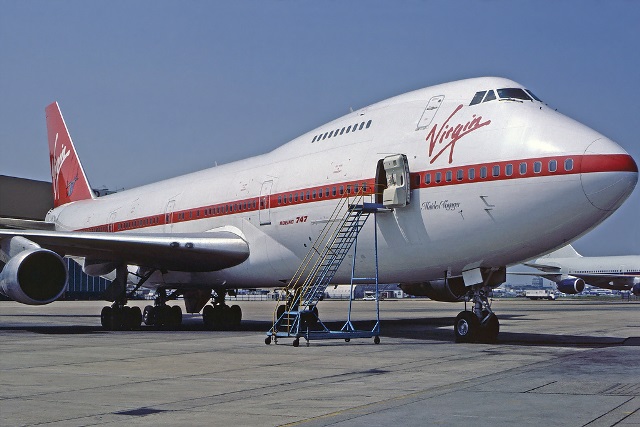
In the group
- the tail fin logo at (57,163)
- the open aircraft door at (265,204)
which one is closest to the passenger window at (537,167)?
the open aircraft door at (265,204)

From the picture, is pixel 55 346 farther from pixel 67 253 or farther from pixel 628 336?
pixel 628 336

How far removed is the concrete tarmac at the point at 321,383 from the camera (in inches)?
294

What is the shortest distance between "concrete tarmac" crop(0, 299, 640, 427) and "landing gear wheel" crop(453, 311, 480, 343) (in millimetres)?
516

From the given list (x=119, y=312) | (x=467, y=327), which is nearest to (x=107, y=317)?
(x=119, y=312)

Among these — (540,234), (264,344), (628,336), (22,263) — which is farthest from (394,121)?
(22,263)

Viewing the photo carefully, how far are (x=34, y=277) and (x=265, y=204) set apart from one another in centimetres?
651

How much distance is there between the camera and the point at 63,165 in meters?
35.7

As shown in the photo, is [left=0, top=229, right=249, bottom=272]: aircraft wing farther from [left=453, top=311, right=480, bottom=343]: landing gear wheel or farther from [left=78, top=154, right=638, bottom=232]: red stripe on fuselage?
[left=453, top=311, right=480, bottom=343]: landing gear wheel

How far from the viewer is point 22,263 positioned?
66.5 feet

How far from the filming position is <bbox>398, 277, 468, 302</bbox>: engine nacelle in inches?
725

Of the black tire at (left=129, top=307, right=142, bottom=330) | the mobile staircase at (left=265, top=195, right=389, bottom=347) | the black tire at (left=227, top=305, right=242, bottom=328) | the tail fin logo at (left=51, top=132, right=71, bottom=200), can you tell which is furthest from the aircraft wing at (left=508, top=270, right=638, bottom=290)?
the mobile staircase at (left=265, top=195, right=389, bottom=347)

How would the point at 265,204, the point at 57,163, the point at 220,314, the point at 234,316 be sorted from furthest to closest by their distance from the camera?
1. the point at 57,163
2. the point at 234,316
3. the point at 220,314
4. the point at 265,204

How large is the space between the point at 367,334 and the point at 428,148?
4293mm

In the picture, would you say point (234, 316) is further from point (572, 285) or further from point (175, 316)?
point (572, 285)
